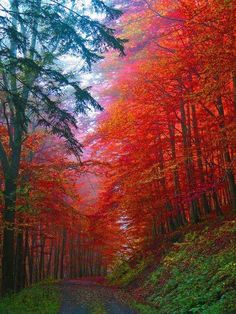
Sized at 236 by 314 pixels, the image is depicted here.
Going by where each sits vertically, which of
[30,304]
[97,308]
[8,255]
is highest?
[8,255]

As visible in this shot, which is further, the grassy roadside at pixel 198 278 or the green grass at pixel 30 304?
the green grass at pixel 30 304

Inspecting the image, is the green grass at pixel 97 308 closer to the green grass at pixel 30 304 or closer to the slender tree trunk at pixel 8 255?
the green grass at pixel 30 304

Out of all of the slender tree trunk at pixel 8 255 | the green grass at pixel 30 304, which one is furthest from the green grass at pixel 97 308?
the slender tree trunk at pixel 8 255

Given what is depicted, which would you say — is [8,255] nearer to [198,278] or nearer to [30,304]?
[30,304]

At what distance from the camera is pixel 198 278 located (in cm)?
1147

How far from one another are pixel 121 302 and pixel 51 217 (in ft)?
26.0

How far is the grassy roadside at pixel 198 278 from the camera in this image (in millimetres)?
9289

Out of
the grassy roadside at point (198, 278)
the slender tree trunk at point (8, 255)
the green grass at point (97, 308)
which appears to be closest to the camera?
the grassy roadside at point (198, 278)

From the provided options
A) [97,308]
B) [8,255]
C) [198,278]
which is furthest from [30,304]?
[198,278]

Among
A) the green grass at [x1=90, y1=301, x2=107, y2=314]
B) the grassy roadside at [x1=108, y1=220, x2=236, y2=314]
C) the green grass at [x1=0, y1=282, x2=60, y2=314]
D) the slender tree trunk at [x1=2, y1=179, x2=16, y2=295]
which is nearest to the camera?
the grassy roadside at [x1=108, y1=220, x2=236, y2=314]

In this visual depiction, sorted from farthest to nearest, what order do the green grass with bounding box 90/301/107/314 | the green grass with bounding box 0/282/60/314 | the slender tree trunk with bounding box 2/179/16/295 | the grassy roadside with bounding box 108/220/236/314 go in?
the slender tree trunk with bounding box 2/179/16/295 → the green grass with bounding box 90/301/107/314 → the green grass with bounding box 0/282/60/314 → the grassy roadside with bounding box 108/220/236/314

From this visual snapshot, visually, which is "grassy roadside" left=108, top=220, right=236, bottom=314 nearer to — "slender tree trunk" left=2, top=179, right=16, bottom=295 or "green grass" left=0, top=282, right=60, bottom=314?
"green grass" left=0, top=282, right=60, bottom=314

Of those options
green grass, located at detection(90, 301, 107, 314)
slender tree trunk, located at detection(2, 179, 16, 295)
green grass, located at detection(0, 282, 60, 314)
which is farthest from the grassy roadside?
slender tree trunk, located at detection(2, 179, 16, 295)

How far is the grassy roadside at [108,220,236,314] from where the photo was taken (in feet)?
30.5
